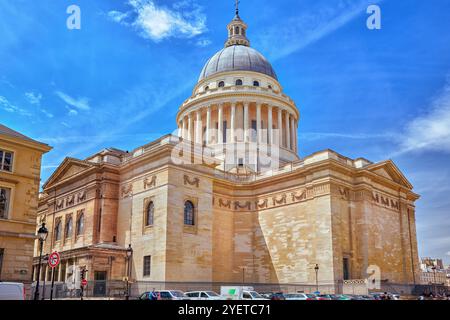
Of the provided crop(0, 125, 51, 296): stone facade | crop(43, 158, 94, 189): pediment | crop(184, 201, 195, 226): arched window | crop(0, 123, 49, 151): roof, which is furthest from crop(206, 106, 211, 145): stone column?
crop(0, 123, 49, 151): roof

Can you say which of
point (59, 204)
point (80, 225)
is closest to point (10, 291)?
point (80, 225)

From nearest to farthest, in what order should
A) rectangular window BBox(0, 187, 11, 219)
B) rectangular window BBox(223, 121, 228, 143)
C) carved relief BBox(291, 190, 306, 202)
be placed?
rectangular window BBox(0, 187, 11, 219), carved relief BBox(291, 190, 306, 202), rectangular window BBox(223, 121, 228, 143)

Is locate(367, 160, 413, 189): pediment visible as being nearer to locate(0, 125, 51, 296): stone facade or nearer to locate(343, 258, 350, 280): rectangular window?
locate(343, 258, 350, 280): rectangular window

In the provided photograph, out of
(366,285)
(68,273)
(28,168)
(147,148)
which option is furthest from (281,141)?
(28,168)

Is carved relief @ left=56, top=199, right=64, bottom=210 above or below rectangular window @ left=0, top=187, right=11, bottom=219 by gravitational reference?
above

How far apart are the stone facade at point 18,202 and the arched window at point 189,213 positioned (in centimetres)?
1455

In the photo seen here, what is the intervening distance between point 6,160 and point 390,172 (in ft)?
122

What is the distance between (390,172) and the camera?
4959 cm

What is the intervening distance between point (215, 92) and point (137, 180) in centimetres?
2170

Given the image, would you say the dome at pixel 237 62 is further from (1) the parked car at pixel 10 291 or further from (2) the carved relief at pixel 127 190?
(1) the parked car at pixel 10 291

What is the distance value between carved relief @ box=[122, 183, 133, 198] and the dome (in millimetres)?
27181

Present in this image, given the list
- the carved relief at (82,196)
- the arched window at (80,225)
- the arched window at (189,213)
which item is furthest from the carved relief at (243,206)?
the arched window at (80,225)

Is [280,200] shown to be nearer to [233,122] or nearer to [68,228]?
[233,122]

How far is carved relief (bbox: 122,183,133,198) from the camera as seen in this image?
4431 cm
